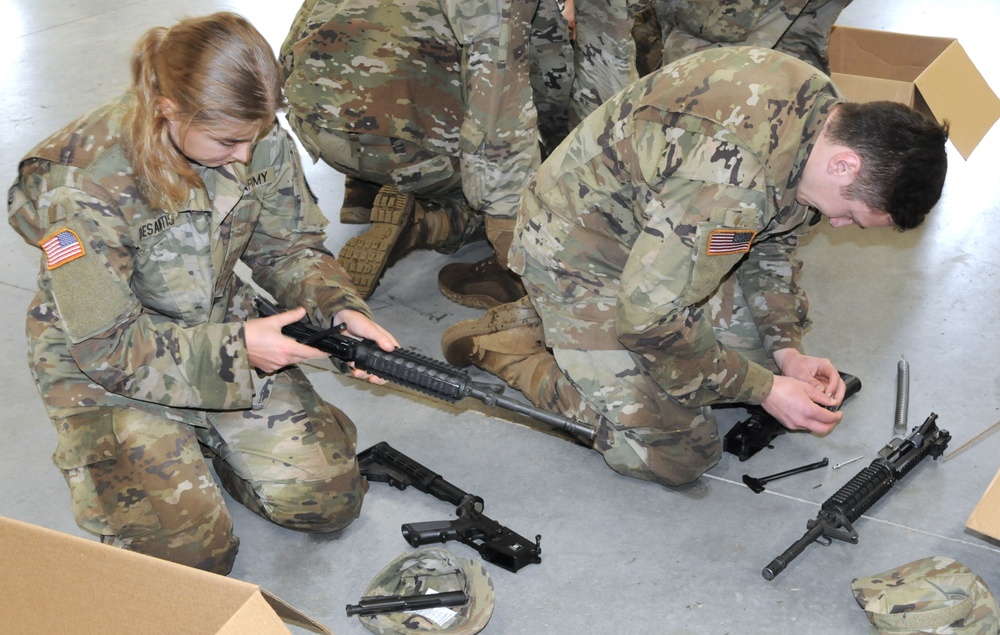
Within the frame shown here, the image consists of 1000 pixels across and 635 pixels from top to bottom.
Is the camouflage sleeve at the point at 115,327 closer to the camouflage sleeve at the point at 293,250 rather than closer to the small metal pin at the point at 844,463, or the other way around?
the camouflage sleeve at the point at 293,250

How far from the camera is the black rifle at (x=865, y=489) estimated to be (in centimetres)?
257

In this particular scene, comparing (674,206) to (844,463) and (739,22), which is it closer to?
(844,463)

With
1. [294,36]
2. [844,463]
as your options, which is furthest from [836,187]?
[294,36]

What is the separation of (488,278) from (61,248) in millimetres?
1842

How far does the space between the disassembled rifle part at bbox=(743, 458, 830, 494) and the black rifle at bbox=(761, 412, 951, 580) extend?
0.54ft

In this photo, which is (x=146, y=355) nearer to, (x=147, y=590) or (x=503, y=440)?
(x=147, y=590)

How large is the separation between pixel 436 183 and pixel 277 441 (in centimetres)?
148

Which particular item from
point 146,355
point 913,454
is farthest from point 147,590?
point 913,454

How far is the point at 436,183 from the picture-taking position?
12.6ft

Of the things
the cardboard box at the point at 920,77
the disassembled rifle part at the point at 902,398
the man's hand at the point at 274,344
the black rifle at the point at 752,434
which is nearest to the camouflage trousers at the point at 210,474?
the man's hand at the point at 274,344

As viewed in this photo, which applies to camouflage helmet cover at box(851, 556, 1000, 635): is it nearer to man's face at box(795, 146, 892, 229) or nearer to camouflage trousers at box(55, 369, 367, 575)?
man's face at box(795, 146, 892, 229)

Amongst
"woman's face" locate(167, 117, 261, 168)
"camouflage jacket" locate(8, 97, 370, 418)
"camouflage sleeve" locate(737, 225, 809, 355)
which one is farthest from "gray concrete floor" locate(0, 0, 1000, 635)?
"woman's face" locate(167, 117, 261, 168)

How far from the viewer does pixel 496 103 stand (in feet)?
11.2

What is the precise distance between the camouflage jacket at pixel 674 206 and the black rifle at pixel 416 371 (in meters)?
0.42
